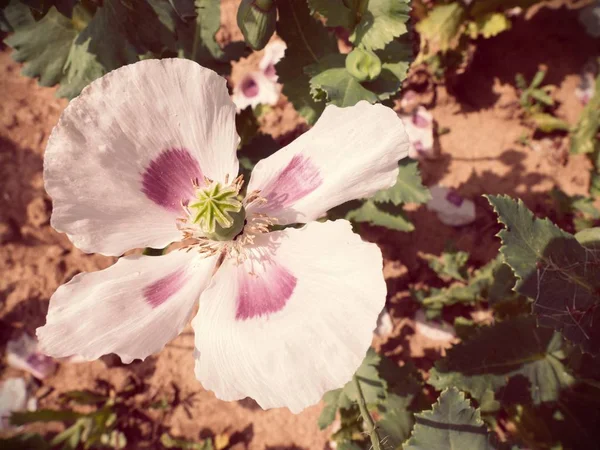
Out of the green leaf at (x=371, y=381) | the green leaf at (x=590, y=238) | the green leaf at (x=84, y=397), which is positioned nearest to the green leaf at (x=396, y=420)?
the green leaf at (x=371, y=381)

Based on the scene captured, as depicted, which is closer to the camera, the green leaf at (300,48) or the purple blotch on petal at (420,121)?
the green leaf at (300,48)

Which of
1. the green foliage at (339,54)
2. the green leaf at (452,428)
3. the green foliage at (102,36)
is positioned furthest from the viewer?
the green foliage at (102,36)

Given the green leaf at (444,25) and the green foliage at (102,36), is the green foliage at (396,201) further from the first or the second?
the green leaf at (444,25)

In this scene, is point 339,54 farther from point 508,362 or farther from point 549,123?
point 549,123

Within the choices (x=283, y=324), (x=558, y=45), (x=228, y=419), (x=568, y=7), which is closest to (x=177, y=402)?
(x=228, y=419)

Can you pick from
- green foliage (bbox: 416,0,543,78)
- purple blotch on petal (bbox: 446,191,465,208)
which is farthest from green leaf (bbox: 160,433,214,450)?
green foliage (bbox: 416,0,543,78)

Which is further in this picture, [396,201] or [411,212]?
[411,212]

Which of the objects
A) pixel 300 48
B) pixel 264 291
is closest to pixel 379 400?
pixel 264 291
